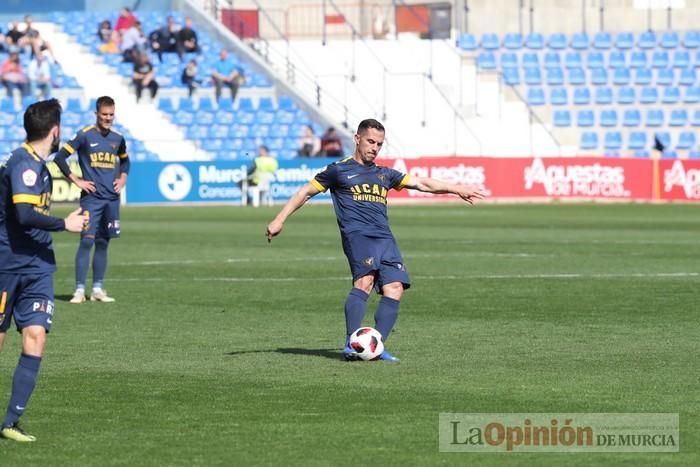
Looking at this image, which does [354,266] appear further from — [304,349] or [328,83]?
[328,83]

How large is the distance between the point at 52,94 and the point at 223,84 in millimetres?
5524

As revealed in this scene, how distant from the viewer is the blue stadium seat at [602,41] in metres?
53.5

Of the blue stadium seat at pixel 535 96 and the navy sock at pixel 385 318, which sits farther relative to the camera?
the blue stadium seat at pixel 535 96

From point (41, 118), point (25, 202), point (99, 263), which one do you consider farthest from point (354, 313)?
point (99, 263)

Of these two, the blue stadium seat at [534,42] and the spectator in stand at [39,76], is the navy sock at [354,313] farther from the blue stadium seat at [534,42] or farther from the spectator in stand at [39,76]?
the blue stadium seat at [534,42]

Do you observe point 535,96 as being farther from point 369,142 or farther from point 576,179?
point 369,142

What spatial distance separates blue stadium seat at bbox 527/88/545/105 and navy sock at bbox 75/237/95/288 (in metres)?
36.2

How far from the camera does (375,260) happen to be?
11711 millimetres

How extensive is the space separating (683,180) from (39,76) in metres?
20.2

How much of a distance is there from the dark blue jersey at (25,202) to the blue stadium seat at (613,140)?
144 ft

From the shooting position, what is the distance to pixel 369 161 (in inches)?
464

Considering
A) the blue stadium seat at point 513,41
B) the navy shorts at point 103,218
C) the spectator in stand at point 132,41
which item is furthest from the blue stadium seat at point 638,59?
the navy shorts at point 103,218

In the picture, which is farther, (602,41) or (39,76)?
(602,41)

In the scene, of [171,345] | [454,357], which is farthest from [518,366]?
[171,345]
